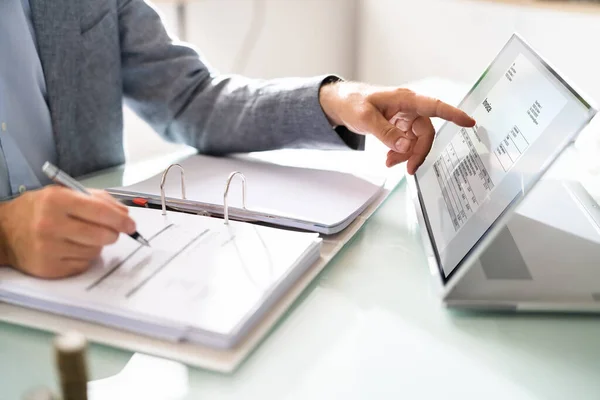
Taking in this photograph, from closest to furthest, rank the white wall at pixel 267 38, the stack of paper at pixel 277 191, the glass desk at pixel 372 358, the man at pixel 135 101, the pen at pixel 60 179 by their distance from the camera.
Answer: the glass desk at pixel 372 358 → the pen at pixel 60 179 → the stack of paper at pixel 277 191 → the man at pixel 135 101 → the white wall at pixel 267 38

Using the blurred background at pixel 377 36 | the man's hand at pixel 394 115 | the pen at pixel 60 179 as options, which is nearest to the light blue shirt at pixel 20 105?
the pen at pixel 60 179

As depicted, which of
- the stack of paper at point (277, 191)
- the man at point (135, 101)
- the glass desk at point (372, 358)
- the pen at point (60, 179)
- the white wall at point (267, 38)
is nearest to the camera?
the glass desk at point (372, 358)

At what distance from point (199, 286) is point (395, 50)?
6.52 ft

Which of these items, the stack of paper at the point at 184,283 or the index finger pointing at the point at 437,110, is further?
the index finger pointing at the point at 437,110

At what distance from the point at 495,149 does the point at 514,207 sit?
0.12 meters

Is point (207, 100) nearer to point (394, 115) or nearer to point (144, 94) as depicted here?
point (144, 94)

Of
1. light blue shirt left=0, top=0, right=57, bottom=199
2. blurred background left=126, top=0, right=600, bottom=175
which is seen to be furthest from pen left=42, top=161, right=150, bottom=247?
blurred background left=126, top=0, right=600, bottom=175

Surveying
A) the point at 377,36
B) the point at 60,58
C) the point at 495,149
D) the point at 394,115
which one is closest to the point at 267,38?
the point at 377,36

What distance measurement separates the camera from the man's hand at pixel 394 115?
29.2 inches

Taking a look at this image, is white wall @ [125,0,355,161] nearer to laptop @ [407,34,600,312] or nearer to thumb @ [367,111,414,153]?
thumb @ [367,111,414,153]

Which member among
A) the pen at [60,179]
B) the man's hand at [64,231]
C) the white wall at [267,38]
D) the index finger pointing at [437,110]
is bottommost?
the white wall at [267,38]

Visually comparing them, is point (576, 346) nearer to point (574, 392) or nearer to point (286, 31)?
point (574, 392)

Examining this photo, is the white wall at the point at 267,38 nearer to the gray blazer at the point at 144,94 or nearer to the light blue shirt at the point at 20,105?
the gray blazer at the point at 144,94

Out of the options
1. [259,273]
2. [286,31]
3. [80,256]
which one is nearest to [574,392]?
[259,273]
